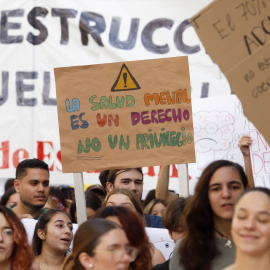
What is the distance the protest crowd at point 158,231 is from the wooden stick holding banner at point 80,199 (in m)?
0.09

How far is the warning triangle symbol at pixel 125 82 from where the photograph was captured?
5512mm

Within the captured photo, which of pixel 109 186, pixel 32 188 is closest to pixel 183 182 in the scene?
pixel 109 186

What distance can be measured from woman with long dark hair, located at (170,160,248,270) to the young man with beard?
1.83 m

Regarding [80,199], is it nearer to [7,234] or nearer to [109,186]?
[109,186]

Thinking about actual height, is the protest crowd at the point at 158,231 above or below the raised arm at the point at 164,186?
below

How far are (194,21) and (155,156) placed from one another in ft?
5.56

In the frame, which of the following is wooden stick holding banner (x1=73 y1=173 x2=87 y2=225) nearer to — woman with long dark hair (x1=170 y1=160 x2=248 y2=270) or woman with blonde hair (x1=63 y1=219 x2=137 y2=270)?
woman with long dark hair (x1=170 y1=160 x2=248 y2=270)

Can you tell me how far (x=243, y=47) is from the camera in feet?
12.9

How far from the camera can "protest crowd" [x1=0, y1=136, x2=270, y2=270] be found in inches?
138

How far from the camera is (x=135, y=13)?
7.32 m

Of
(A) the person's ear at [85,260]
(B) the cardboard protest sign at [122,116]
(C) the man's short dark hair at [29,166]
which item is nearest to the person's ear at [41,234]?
(B) the cardboard protest sign at [122,116]

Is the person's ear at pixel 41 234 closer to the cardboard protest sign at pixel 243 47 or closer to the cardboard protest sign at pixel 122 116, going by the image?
the cardboard protest sign at pixel 122 116

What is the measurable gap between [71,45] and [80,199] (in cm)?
225

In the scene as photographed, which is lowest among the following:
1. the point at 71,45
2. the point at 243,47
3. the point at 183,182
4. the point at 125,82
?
the point at 183,182
